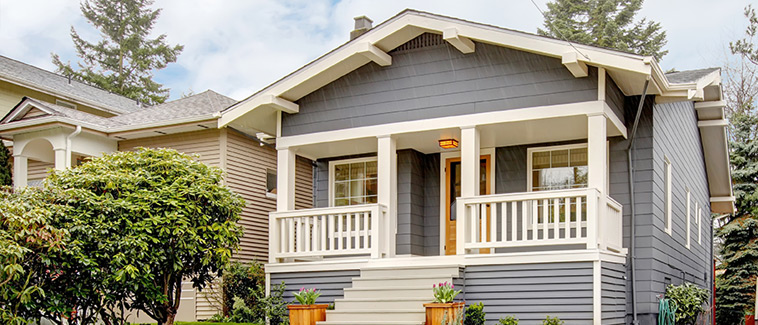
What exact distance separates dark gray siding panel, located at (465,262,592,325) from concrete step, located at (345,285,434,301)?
22.1 inches

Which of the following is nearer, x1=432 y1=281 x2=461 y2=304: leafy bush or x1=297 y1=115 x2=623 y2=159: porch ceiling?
x1=432 y1=281 x2=461 y2=304: leafy bush

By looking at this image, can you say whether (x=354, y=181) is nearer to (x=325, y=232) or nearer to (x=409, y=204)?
(x=409, y=204)

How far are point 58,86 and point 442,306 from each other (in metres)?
14.2

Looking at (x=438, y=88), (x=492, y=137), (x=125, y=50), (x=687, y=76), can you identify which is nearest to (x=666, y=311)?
(x=492, y=137)

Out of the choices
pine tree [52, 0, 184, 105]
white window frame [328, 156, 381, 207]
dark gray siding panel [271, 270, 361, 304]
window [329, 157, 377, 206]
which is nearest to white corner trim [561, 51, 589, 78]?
dark gray siding panel [271, 270, 361, 304]

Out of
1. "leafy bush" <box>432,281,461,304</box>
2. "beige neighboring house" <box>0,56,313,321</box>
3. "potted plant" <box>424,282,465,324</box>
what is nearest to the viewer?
"potted plant" <box>424,282,465,324</box>

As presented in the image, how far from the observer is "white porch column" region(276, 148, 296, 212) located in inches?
419

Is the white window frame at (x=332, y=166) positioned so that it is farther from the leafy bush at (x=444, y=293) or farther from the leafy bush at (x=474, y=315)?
the leafy bush at (x=444, y=293)

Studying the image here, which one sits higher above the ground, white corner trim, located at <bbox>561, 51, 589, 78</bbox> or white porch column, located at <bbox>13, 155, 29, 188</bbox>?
white corner trim, located at <bbox>561, 51, 589, 78</bbox>

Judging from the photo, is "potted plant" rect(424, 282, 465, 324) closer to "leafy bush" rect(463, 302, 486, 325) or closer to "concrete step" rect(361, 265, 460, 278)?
"leafy bush" rect(463, 302, 486, 325)

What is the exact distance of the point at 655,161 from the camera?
991cm

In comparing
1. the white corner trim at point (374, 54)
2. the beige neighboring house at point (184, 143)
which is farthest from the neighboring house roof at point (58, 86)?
the white corner trim at point (374, 54)

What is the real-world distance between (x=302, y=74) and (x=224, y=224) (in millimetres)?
2446

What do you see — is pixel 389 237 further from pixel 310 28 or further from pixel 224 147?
pixel 310 28
